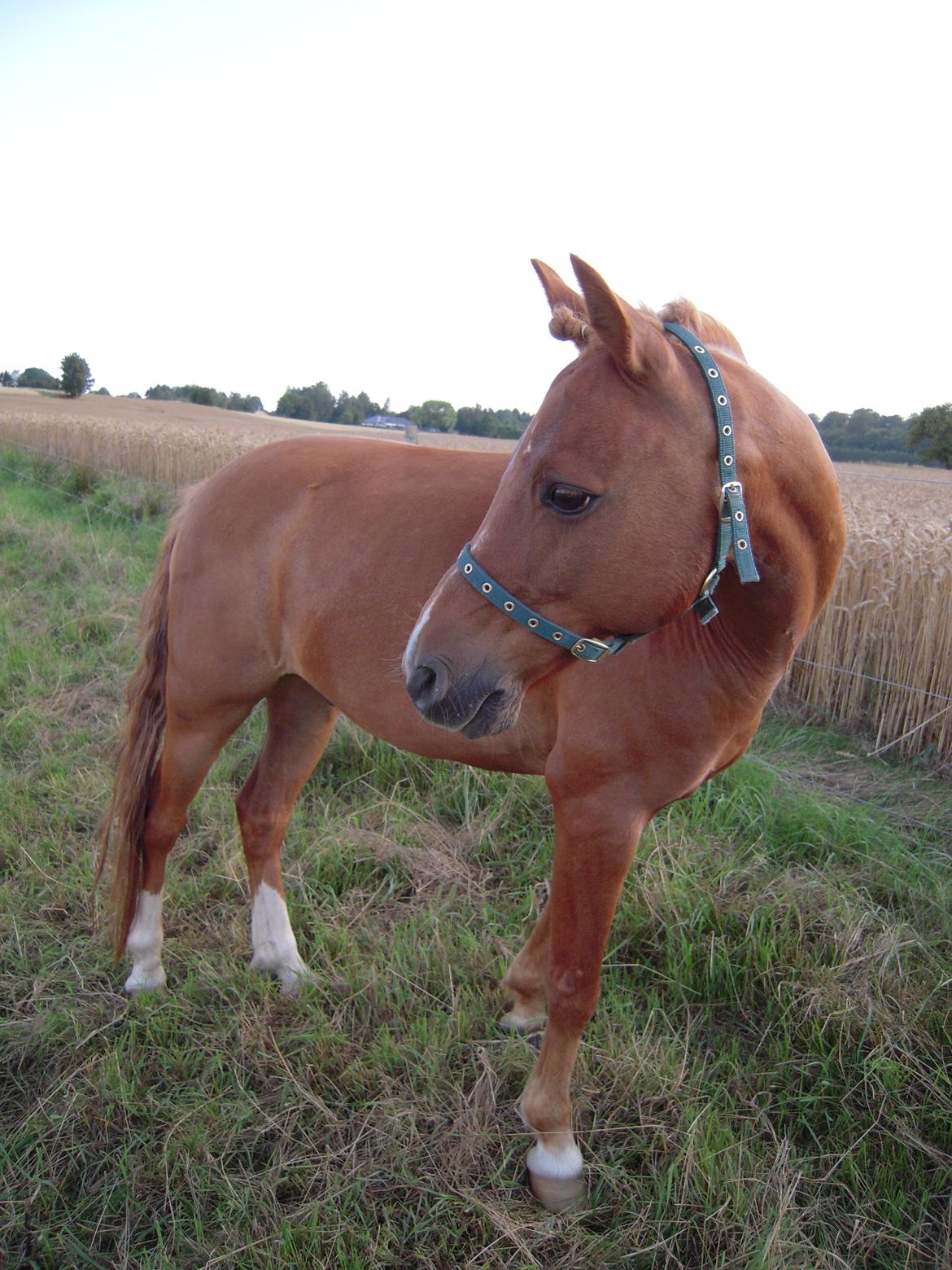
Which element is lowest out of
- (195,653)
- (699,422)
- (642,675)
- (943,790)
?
(943,790)

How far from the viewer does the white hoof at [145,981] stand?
100 inches

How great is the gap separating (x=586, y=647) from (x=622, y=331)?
558 mm

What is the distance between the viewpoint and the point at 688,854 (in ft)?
9.64

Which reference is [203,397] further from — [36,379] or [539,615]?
[539,615]

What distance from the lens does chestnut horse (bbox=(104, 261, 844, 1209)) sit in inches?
55.0

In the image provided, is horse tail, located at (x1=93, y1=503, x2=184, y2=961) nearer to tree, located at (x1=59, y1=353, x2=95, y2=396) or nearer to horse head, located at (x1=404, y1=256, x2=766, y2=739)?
horse head, located at (x1=404, y1=256, x2=766, y2=739)

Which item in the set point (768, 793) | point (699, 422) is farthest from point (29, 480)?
point (699, 422)

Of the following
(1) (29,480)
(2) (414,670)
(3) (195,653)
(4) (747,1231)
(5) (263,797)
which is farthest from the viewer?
(1) (29,480)

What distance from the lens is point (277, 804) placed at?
2775 millimetres

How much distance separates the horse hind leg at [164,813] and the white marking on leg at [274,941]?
1.02ft

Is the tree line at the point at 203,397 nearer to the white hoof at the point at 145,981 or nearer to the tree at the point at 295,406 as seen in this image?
the tree at the point at 295,406

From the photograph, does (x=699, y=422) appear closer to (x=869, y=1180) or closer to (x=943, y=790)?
(x=869, y=1180)

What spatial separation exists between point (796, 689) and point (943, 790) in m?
1.21

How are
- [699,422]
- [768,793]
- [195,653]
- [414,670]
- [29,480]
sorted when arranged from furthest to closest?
[29,480] < [768,793] < [195,653] < [414,670] < [699,422]
